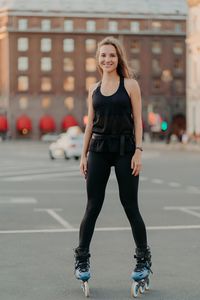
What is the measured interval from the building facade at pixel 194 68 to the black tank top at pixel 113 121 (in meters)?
80.4

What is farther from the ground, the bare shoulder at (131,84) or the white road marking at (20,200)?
the bare shoulder at (131,84)

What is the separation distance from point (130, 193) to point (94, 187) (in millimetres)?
287

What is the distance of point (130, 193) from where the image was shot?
7.32 m

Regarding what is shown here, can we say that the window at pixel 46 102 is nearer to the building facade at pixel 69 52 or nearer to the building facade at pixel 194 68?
the building facade at pixel 69 52

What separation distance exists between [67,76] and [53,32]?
6594 millimetres

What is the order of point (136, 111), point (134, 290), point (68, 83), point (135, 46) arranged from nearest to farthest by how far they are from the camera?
point (134, 290), point (136, 111), point (68, 83), point (135, 46)

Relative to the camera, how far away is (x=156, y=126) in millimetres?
94938

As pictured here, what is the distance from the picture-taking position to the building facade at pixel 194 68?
88688 millimetres

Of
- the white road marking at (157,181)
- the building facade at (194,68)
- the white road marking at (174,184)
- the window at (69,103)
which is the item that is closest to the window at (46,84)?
the window at (69,103)

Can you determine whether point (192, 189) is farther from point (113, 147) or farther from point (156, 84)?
point (156, 84)

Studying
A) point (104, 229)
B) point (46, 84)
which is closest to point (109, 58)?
point (104, 229)

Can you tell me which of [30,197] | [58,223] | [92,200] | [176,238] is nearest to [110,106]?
[92,200]

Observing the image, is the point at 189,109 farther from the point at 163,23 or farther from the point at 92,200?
the point at 92,200

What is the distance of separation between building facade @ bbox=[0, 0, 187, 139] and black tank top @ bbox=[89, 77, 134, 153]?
12396cm
